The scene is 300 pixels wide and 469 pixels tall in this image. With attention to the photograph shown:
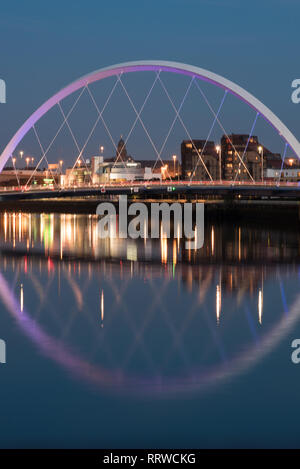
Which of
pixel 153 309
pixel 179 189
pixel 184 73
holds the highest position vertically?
pixel 184 73

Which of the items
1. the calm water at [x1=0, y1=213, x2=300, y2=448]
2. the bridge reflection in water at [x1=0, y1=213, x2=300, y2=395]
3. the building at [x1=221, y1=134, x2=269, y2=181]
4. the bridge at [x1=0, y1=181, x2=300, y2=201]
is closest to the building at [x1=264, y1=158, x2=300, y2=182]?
the building at [x1=221, y1=134, x2=269, y2=181]

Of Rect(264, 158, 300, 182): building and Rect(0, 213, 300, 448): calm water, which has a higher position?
Rect(264, 158, 300, 182): building

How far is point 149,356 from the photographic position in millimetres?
15820

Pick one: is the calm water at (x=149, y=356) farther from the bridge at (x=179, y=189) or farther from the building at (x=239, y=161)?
the building at (x=239, y=161)

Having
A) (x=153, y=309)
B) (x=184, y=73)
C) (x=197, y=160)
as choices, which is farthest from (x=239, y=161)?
(x=153, y=309)

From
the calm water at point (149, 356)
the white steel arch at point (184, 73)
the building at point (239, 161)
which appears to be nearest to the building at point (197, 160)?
the building at point (239, 161)

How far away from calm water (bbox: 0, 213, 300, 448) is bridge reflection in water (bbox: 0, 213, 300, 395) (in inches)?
1.6

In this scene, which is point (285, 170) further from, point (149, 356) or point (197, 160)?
point (149, 356)

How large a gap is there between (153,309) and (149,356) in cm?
582

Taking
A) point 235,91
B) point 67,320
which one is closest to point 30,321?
point 67,320

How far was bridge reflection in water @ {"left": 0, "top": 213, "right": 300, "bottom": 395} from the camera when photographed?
49.3ft

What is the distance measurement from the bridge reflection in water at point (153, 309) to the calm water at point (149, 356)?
1.6 inches

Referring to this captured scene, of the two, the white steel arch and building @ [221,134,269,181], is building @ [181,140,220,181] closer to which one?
building @ [221,134,269,181]

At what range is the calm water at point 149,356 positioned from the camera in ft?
37.6
